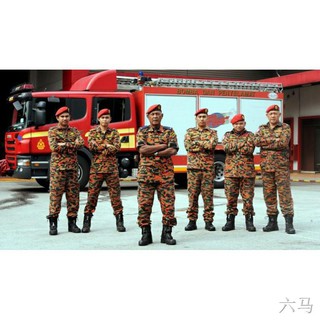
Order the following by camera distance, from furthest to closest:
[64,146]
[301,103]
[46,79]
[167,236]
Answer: [301,103], [46,79], [64,146], [167,236]

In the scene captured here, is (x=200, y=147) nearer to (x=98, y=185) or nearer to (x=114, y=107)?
(x=98, y=185)

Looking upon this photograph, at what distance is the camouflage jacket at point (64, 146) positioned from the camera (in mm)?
7066

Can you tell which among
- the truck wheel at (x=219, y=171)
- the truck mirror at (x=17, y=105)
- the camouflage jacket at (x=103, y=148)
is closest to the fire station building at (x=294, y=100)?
the truck wheel at (x=219, y=171)

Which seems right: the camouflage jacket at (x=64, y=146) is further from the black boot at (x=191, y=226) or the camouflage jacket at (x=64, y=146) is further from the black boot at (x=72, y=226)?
the black boot at (x=191, y=226)

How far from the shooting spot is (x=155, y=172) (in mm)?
6305

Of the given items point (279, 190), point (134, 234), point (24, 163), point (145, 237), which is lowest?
point (134, 234)

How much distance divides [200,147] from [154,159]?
119cm

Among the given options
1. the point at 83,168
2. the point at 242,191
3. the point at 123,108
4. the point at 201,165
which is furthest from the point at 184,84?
the point at 242,191

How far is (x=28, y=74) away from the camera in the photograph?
71.6 ft

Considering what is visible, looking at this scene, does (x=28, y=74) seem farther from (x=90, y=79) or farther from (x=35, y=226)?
(x=35, y=226)

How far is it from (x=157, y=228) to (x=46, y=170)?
532 cm

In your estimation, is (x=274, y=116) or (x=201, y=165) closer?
(x=274, y=116)

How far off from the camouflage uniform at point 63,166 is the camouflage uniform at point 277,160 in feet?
8.20
